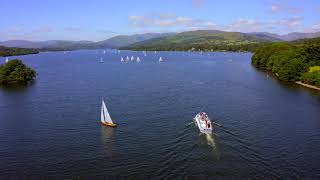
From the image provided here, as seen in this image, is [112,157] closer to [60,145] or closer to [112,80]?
[60,145]

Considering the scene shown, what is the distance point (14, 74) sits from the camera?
13188cm

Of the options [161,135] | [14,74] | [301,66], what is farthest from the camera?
[14,74]

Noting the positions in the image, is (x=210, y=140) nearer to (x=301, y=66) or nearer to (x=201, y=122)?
(x=201, y=122)

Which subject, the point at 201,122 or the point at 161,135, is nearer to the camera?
the point at 161,135

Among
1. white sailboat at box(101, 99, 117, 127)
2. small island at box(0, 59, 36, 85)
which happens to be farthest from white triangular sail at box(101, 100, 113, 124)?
small island at box(0, 59, 36, 85)

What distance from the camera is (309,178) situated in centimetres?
4488

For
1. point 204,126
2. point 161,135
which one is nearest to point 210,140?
point 204,126

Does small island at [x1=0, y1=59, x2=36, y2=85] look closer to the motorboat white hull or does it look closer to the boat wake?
the motorboat white hull

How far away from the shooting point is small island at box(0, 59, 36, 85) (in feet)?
428

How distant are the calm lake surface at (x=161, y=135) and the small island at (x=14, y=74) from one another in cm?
2664

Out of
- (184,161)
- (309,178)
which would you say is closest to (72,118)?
(184,161)

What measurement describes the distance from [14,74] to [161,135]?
87.1 m

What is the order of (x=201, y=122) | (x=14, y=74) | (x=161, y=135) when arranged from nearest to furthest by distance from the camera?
(x=161, y=135) < (x=201, y=122) < (x=14, y=74)

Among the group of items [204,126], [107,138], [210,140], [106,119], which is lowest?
[107,138]
